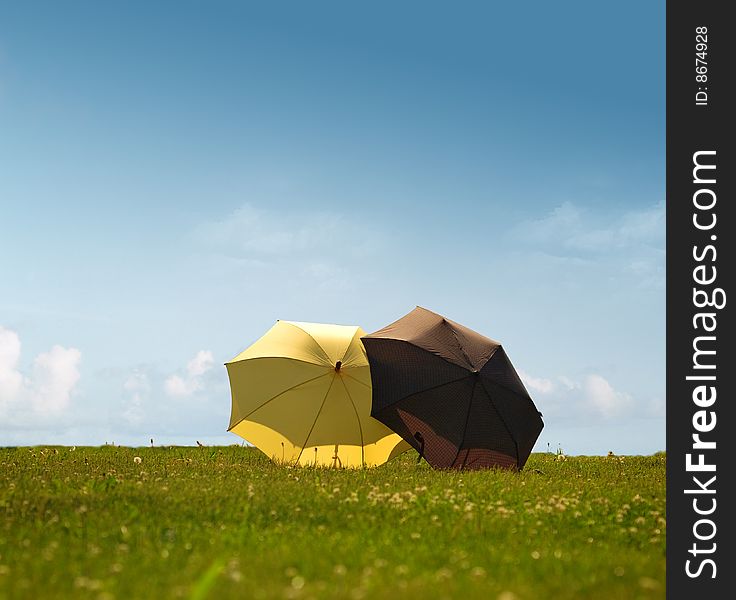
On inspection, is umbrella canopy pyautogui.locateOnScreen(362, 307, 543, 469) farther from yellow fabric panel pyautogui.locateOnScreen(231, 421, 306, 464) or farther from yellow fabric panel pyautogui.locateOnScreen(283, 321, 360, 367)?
yellow fabric panel pyautogui.locateOnScreen(231, 421, 306, 464)

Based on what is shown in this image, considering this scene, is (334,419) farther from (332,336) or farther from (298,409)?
(332,336)

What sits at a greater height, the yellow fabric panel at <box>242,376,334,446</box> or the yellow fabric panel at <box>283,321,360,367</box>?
the yellow fabric panel at <box>283,321,360,367</box>

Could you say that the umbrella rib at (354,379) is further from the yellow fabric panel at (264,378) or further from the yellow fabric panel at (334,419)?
the yellow fabric panel at (264,378)

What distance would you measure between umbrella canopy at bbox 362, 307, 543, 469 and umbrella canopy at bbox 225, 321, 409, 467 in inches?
47.3

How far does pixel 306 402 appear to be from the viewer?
646 inches

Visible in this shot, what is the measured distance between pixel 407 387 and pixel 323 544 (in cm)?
782

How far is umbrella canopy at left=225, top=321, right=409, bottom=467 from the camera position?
16422 millimetres

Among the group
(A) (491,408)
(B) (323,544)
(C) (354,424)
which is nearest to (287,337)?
(C) (354,424)

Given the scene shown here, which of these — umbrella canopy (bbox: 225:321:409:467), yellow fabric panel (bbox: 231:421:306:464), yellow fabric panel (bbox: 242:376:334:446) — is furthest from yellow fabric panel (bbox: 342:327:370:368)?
yellow fabric panel (bbox: 231:421:306:464)

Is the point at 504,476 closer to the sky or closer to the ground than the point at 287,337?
closer to the ground
